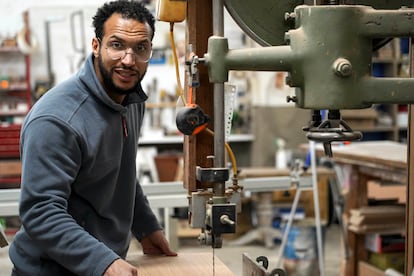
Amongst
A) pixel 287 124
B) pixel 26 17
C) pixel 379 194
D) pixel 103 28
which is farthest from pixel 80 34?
pixel 103 28

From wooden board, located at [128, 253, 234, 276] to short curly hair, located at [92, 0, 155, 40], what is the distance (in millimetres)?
581

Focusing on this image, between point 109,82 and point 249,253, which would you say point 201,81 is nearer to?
point 109,82

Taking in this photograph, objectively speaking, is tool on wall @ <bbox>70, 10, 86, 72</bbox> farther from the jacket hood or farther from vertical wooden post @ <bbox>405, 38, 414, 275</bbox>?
vertical wooden post @ <bbox>405, 38, 414, 275</bbox>

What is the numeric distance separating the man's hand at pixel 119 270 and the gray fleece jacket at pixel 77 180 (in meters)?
0.02

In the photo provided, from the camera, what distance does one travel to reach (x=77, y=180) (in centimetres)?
150

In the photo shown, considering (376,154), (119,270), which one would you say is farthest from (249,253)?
(119,270)

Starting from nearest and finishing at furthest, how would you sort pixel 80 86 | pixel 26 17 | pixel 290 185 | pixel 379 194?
1. pixel 80 86
2. pixel 290 185
3. pixel 379 194
4. pixel 26 17

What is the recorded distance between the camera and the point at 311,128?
1.06 m

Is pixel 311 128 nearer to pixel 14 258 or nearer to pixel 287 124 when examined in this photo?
pixel 14 258

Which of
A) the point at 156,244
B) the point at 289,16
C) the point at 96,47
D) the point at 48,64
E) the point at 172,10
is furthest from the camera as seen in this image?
the point at 48,64

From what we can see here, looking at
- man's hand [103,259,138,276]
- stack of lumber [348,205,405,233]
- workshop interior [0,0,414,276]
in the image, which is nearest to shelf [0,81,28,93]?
workshop interior [0,0,414,276]

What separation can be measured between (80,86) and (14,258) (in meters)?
0.46

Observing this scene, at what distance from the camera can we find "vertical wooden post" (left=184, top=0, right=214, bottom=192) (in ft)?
4.07

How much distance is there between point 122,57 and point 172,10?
0.34 meters
